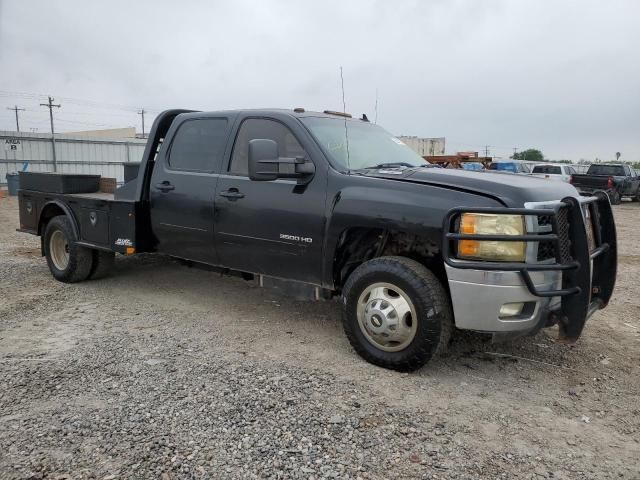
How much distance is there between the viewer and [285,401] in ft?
11.1

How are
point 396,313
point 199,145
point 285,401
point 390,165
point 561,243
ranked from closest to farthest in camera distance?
1. point 285,401
2. point 561,243
3. point 396,313
4. point 390,165
5. point 199,145

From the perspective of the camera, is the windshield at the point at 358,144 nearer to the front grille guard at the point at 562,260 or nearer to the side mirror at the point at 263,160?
the side mirror at the point at 263,160

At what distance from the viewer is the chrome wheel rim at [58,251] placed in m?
6.46

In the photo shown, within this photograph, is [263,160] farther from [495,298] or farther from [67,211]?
[67,211]

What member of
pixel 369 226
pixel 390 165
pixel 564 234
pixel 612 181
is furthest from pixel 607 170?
pixel 369 226

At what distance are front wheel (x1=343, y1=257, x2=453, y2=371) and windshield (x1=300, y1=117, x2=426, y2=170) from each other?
1009 millimetres

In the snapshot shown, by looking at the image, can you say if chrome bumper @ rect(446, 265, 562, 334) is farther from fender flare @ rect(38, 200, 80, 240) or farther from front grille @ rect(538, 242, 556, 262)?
fender flare @ rect(38, 200, 80, 240)

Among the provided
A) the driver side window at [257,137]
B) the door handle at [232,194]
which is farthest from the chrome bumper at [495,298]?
the door handle at [232,194]

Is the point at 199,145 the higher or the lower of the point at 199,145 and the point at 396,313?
the higher

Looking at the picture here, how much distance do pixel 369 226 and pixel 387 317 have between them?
2.21 feet

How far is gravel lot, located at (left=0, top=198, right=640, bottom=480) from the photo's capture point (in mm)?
2771

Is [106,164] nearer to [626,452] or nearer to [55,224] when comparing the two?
[55,224]

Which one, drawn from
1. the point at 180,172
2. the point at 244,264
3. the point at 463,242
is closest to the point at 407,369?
the point at 463,242

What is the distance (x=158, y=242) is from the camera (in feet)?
18.3
